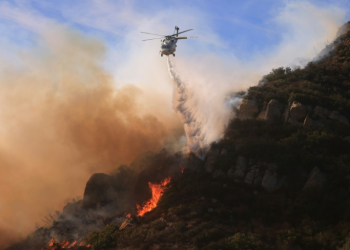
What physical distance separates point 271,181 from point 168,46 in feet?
87.0

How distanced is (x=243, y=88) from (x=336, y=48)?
83.3ft

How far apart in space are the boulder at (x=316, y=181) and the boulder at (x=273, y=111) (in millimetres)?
12319

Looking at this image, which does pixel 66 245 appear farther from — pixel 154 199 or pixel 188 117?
pixel 188 117

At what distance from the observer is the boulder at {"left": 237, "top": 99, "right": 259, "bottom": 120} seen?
187 feet

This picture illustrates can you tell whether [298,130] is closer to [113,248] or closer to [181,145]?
[181,145]

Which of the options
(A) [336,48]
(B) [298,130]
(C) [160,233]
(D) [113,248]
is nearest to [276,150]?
(B) [298,130]

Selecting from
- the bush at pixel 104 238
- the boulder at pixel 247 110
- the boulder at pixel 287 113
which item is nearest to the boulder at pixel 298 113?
the boulder at pixel 287 113

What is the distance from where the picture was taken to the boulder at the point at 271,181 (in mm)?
44938

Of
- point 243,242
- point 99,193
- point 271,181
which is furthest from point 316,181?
point 99,193

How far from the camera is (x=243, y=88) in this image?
225ft

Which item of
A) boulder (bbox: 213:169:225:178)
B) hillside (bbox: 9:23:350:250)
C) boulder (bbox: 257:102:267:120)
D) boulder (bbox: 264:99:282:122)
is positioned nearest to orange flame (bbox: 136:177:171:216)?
hillside (bbox: 9:23:350:250)

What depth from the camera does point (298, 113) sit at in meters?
53.2

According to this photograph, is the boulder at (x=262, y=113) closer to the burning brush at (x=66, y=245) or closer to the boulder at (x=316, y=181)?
the boulder at (x=316, y=181)

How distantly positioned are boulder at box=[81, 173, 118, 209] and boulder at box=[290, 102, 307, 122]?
26463 mm
